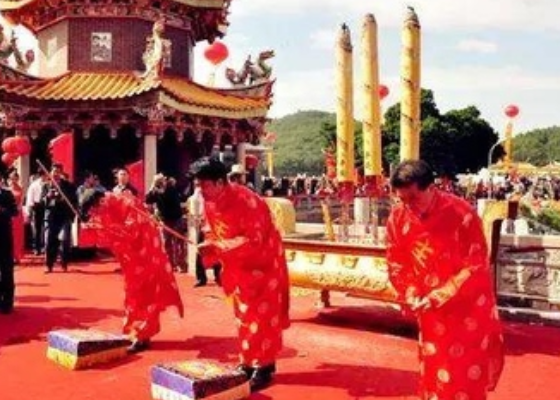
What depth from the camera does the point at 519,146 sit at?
9106 centimetres

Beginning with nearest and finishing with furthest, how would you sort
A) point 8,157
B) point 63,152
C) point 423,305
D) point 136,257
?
point 423,305 < point 136,257 < point 63,152 < point 8,157

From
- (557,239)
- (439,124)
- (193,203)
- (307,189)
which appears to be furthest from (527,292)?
(439,124)

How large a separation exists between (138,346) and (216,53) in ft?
41.9

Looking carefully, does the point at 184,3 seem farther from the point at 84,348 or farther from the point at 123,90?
the point at 84,348

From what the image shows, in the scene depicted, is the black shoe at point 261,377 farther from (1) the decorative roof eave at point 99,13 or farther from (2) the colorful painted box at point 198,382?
(1) the decorative roof eave at point 99,13

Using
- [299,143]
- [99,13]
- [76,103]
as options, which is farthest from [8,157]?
[299,143]

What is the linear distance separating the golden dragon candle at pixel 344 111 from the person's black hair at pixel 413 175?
4.71m

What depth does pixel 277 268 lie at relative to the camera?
4633 millimetres

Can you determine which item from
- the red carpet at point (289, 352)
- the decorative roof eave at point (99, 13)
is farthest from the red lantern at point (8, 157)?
the red carpet at point (289, 352)

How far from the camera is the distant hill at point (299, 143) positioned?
271 feet

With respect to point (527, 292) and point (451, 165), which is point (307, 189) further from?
point (527, 292)

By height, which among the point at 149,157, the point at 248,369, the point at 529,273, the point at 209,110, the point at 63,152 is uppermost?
the point at 209,110

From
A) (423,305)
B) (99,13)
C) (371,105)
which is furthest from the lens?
(99,13)

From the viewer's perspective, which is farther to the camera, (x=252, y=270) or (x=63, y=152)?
(x=63, y=152)
